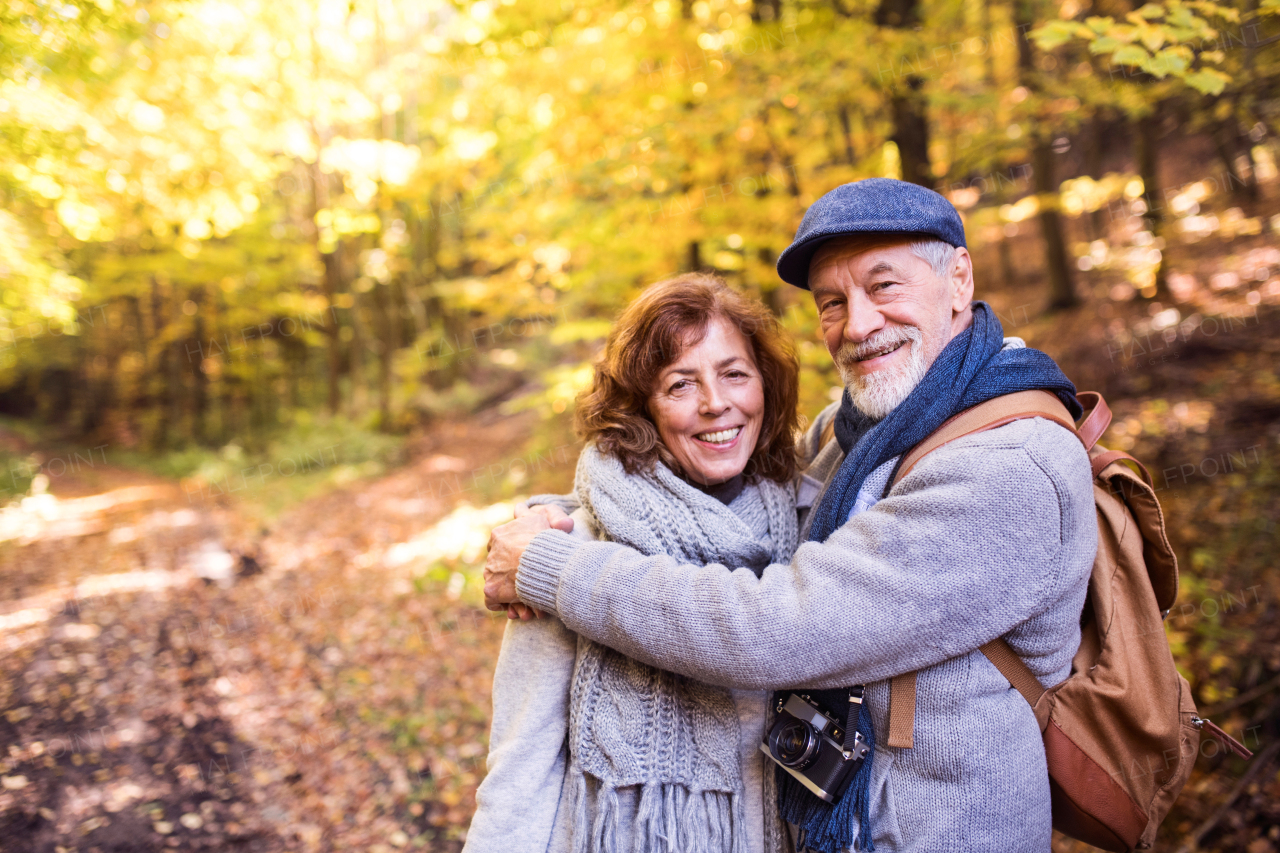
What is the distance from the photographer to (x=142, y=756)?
4.52m

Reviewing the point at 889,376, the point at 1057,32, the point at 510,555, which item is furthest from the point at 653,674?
the point at 1057,32

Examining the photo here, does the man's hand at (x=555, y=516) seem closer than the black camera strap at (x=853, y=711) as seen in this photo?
No

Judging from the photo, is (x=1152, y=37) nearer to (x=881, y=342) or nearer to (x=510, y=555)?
(x=881, y=342)

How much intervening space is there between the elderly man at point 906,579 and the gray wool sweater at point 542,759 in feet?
0.33

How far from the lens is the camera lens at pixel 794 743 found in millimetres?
1617

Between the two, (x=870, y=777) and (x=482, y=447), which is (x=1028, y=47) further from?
(x=482, y=447)

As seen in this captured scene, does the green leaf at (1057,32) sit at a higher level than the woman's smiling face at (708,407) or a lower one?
higher

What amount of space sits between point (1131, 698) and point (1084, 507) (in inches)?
18.4

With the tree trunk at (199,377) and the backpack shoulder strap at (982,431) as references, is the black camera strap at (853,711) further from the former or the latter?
the tree trunk at (199,377)

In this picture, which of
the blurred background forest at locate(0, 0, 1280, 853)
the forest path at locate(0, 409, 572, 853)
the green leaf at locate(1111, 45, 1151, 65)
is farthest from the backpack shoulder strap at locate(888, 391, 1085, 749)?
the forest path at locate(0, 409, 572, 853)

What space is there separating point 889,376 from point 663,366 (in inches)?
24.5

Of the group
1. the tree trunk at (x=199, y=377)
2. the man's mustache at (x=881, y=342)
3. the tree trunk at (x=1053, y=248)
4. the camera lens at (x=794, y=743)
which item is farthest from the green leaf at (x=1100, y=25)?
the tree trunk at (x=199, y=377)

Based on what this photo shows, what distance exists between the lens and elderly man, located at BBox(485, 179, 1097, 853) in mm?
1428

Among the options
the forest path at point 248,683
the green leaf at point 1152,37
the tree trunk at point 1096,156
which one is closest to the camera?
the green leaf at point 1152,37
